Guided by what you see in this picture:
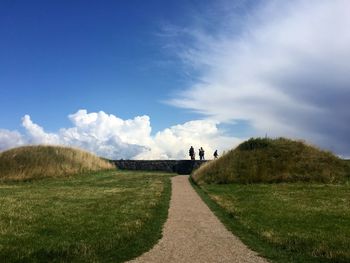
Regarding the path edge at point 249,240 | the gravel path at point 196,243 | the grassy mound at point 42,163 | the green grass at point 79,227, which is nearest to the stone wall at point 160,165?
the grassy mound at point 42,163

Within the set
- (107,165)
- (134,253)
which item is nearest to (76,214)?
(134,253)

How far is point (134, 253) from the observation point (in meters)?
15.1

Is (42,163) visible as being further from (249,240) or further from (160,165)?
(249,240)

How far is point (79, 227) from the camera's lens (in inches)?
773

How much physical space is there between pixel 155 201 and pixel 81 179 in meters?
23.6

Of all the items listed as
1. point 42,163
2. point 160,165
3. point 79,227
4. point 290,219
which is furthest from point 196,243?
point 160,165

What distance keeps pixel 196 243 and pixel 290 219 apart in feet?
25.0

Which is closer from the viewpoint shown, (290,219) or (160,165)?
(290,219)

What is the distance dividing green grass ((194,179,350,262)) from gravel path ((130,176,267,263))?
0.60m

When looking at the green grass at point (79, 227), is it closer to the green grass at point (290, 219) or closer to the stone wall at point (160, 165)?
the green grass at point (290, 219)

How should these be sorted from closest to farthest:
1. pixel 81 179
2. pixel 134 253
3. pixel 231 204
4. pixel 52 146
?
pixel 134 253 < pixel 231 204 < pixel 81 179 < pixel 52 146

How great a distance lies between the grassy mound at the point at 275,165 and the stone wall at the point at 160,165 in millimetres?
21554

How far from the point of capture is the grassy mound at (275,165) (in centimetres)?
4566

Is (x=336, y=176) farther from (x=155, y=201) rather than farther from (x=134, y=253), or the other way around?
(x=134, y=253)
